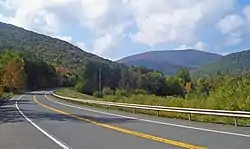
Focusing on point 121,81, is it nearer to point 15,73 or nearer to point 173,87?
point 173,87

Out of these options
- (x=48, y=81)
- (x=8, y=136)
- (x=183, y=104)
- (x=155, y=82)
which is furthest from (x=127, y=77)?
(x=8, y=136)

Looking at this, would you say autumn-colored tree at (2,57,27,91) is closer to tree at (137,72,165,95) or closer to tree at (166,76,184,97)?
tree at (137,72,165,95)

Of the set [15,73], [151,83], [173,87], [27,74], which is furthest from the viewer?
[173,87]

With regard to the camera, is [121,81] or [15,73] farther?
[121,81]

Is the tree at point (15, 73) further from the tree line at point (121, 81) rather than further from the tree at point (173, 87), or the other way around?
the tree at point (173, 87)

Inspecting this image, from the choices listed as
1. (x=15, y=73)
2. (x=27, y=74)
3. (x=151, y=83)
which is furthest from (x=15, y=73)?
(x=151, y=83)

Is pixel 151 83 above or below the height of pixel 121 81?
below

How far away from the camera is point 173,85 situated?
14475 centimetres

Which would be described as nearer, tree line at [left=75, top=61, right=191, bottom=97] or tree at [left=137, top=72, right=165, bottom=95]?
tree line at [left=75, top=61, right=191, bottom=97]

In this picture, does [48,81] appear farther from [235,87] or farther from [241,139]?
[241,139]

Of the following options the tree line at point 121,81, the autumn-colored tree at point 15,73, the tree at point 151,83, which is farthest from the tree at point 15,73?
the tree at point 151,83

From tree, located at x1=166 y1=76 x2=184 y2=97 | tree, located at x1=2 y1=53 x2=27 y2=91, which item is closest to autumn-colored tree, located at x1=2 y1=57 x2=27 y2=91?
tree, located at x1=2 y1=53 x2=27 y2=91

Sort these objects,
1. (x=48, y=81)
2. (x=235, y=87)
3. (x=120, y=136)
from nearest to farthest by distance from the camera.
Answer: (x=120, y=136)
(x=235, y=87)
(x=48, y=81)

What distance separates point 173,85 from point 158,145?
132823 millimetres
